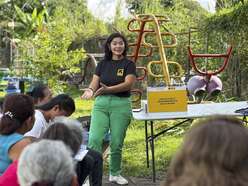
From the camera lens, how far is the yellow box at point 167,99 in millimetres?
5398

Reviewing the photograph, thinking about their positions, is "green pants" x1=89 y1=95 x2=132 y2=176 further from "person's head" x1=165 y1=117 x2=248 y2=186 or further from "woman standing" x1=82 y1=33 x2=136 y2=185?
"person's head" x1=165 y1=117 x2=248 y2=186

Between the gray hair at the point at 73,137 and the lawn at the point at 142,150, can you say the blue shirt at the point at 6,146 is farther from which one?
the lawn at the point at 142,150

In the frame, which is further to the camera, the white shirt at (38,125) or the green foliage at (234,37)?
the green foliage at (234,37)

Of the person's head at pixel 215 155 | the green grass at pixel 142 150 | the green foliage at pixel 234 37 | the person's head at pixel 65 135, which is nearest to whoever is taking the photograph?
the person's head at pixel 215 155

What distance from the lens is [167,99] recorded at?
5414 mm

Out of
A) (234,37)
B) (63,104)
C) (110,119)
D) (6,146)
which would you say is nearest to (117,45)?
(110,119)

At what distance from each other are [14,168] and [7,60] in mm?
26304

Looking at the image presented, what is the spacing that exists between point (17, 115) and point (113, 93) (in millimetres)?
1828

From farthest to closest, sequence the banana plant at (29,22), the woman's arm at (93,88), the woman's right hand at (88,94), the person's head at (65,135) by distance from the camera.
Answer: the banana plant at (29,22) → the woman's arm at (93,88) → the woman's right hand at (88,94) → the person's head at (65,135)

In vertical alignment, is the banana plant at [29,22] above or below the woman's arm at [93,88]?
above

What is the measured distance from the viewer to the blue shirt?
3.34 metres

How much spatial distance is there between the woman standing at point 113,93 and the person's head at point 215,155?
11.6 feet

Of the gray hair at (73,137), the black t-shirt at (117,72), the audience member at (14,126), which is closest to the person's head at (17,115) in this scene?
the audience member at (14,126)

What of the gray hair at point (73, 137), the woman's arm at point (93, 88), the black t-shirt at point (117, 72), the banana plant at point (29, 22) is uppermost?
the banana plant at point (29, 22)
